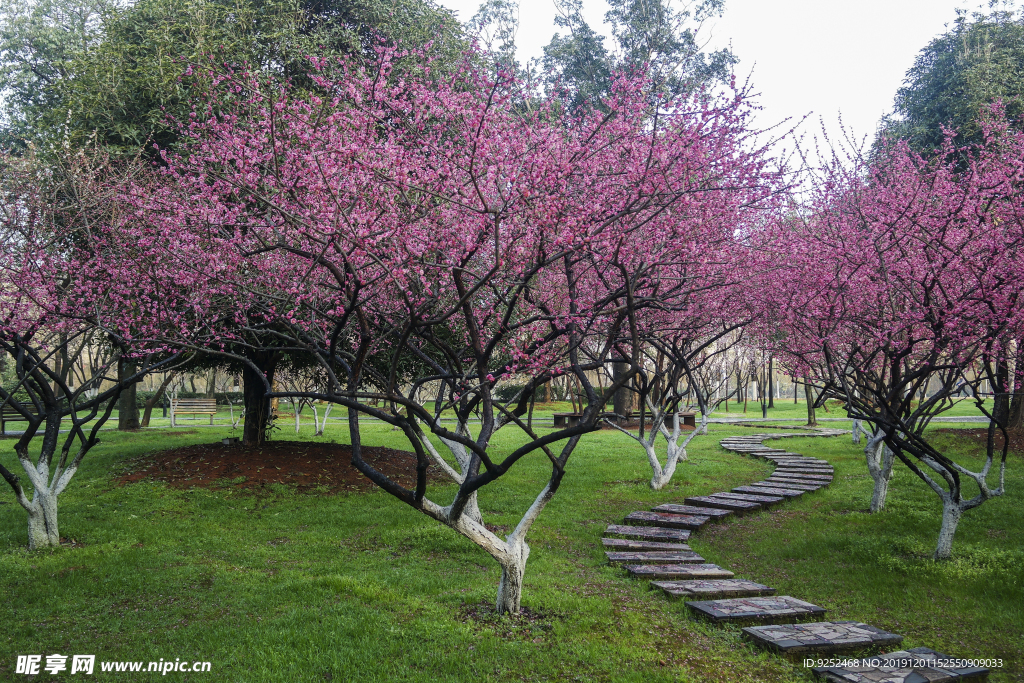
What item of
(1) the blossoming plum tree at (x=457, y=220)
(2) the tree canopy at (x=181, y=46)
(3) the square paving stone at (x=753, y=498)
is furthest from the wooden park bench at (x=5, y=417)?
(3) the square paving stone at (x=753, y=498)

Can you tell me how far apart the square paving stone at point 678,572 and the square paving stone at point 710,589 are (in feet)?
0.63

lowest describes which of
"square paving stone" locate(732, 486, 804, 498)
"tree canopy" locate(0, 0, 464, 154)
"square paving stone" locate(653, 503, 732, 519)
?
"square paving stone" locate(653, 503, 732, 519)

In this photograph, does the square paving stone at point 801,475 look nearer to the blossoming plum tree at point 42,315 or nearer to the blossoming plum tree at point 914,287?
the blossoming plum tree at point 914,287

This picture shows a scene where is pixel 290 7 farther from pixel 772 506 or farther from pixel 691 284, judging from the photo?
pixel 772 506

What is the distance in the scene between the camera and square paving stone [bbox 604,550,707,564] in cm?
742

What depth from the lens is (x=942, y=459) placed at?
7.09 meters

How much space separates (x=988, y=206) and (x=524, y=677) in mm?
7057

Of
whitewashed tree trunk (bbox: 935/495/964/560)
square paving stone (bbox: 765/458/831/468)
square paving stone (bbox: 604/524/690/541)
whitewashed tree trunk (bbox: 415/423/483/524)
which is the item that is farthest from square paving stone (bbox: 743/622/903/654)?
square paving stone (bbox: 765/458/831/468)

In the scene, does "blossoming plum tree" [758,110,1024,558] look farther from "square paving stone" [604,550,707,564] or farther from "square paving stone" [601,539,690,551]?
"square paving stone" [601,539,690,551]

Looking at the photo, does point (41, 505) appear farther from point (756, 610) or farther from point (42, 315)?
point (756, 610)

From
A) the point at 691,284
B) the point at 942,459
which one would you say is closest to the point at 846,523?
the point at 942,459

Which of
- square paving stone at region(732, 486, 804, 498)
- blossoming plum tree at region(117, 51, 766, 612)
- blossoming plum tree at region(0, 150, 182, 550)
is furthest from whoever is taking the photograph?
square paving stone at region(732, 486, 804, 498)

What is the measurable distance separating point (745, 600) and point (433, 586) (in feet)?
9.90

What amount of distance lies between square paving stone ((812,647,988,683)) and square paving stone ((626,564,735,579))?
2.04 metres
